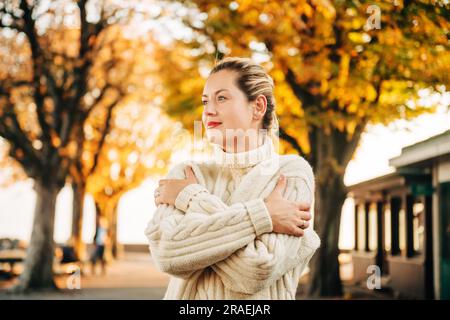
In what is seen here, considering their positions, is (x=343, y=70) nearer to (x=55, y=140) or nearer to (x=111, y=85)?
(x=55, y=140)

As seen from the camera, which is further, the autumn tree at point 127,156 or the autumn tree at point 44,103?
the autumn tree at point 127,156

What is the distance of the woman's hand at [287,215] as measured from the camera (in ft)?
6.42

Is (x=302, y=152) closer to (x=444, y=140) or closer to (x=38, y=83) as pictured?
(x=444, y=140)

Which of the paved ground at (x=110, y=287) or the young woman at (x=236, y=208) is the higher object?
the young woman at (x=236, y=208)

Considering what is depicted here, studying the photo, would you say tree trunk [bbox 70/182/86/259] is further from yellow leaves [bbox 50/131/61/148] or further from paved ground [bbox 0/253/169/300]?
yellow leaves [bbox 50/131/61/148]

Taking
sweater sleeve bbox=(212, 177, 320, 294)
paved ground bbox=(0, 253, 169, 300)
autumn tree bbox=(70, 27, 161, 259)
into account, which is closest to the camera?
sweater sleeve bbox=(212, 177, 320, 294)

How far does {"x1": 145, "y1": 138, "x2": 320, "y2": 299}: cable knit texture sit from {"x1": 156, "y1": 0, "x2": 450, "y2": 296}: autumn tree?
673 centimetres

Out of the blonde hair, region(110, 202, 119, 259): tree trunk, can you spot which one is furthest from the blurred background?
region(110, 202, 119, 259): tree trunk

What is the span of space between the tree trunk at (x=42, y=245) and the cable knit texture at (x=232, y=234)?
14.4 meters

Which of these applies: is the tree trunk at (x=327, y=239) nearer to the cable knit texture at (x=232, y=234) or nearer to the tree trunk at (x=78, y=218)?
the tree trunk at (x=78, y=218)

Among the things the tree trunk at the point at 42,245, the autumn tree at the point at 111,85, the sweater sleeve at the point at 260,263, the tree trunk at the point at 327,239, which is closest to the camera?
the sweater sleeve at the point at 260,263

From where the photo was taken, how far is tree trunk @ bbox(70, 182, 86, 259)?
24797mm

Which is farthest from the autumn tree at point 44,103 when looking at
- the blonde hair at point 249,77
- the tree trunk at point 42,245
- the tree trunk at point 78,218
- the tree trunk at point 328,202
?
the blonde hair at point 249,77
